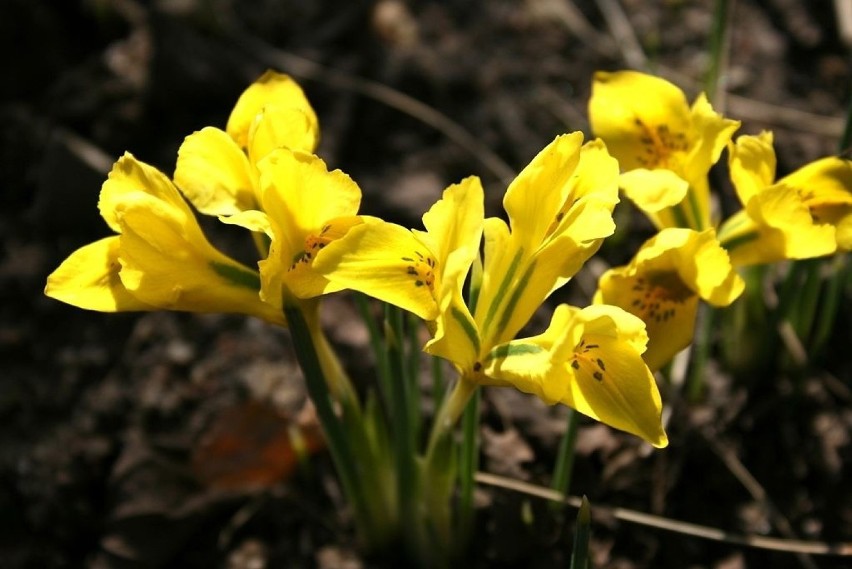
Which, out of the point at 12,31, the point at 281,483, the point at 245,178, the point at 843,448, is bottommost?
the point at 843,448

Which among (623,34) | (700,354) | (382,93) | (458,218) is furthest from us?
(623,34)

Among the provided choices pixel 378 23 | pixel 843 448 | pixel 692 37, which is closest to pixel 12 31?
pixel 378 23

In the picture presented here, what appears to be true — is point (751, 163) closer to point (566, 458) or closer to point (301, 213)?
point (566, 458)

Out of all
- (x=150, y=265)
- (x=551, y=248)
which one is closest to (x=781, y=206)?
(x=551, y=248)

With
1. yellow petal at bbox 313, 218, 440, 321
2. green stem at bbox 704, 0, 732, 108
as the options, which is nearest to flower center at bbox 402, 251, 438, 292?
yellow petal at bbox 313, 218, 440, 321

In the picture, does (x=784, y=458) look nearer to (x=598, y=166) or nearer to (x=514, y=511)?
(x=514, y=511)

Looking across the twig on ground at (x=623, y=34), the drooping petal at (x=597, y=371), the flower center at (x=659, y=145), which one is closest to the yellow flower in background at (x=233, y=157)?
the drooping petal at (x=597, y=371)

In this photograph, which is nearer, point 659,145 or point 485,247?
point 485,247
